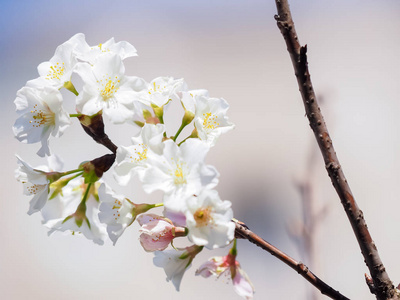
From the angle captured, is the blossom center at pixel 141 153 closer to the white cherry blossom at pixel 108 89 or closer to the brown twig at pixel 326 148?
the white cherry blossom at pixel 108 89

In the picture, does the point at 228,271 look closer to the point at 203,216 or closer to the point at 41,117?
the point at 203,216

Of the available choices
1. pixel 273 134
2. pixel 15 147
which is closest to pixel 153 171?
pixel 273 134

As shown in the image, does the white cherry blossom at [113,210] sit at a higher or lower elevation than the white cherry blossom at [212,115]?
lower

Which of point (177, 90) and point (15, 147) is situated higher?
point (15, 147)

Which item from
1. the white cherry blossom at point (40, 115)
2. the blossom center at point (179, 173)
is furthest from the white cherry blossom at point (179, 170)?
the white cherry blossom at point (40, 115)

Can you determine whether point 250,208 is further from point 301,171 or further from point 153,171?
point 153,171

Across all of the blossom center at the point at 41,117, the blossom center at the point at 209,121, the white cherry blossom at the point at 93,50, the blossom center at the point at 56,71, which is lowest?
the blossom center at the point at 41,117

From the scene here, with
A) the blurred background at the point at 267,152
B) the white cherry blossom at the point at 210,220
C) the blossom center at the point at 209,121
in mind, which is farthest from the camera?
the blurred background at the point at 267,152
